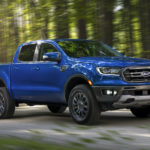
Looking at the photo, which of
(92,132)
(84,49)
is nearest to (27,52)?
(84,49)

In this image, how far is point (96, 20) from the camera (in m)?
14.7

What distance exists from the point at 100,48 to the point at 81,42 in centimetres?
47

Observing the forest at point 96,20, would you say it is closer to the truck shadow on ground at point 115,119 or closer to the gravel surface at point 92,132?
the truck shadow on ground at point 115,119

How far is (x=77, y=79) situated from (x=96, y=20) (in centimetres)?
691

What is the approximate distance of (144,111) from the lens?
358 inches

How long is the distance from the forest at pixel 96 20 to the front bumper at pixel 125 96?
518cm

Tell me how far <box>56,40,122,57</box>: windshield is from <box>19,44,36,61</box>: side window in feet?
2.69

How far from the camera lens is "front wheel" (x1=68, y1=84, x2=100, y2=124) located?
7699 mm

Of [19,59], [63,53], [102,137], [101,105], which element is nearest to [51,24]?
[19,59]

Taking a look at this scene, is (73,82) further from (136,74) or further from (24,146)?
(24,146)

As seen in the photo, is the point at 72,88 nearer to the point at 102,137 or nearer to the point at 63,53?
the point at 63,53

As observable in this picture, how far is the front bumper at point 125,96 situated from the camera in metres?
7.48

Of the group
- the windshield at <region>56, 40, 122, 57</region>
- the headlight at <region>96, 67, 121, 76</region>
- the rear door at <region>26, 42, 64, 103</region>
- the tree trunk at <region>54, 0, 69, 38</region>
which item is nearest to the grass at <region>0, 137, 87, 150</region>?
the headlight at <region>96, 67, 121, 76</region>

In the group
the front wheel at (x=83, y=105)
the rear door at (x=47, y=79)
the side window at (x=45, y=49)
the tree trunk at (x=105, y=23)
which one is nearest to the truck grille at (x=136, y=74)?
the front wheel at (x=83, y=105)
